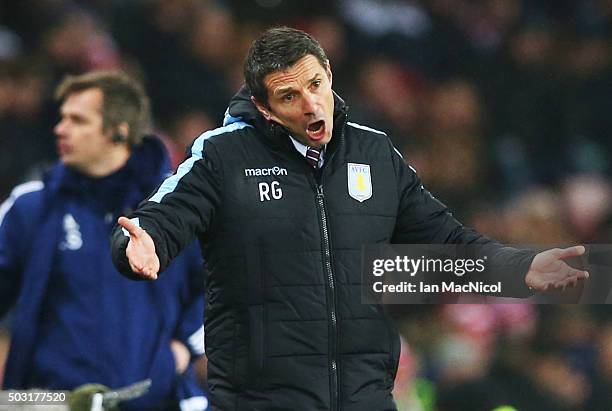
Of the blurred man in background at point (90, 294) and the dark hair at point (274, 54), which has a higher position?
the dark hair at point (274, 54)

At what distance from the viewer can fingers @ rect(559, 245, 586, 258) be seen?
3.57 m

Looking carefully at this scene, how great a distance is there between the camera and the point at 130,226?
3.32 meters

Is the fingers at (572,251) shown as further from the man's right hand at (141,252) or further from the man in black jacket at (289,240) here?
the man's right hand at (141,252)

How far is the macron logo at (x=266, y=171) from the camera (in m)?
3.64

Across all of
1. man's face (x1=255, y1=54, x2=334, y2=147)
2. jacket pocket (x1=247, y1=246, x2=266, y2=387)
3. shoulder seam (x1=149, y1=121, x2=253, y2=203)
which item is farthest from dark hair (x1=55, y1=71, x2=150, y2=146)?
jacket pocket (x1=247, y1=246, x2=266, y2=387)

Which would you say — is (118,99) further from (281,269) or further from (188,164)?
(281,269)

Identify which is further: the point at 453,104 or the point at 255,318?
the point at 453,104

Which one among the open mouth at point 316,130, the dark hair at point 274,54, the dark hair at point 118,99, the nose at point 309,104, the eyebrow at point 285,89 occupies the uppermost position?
the dark hair at point 118,99

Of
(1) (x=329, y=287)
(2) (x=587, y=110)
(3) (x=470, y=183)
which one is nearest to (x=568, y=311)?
(3) (x=470, y=183)

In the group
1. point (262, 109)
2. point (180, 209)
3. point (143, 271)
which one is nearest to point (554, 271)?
point (262, 109)

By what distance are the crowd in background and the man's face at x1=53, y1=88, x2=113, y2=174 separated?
7.12ft

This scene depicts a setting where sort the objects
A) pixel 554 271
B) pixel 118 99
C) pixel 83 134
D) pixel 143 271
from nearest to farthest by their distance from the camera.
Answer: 1. pixel 143 271
2. pixel 554 271
3. pixel 83 134
4. pixel 118 99

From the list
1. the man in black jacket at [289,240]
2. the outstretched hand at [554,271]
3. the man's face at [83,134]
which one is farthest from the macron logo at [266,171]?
the man's face at [83,134]

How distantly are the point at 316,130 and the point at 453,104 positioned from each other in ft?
18.3
